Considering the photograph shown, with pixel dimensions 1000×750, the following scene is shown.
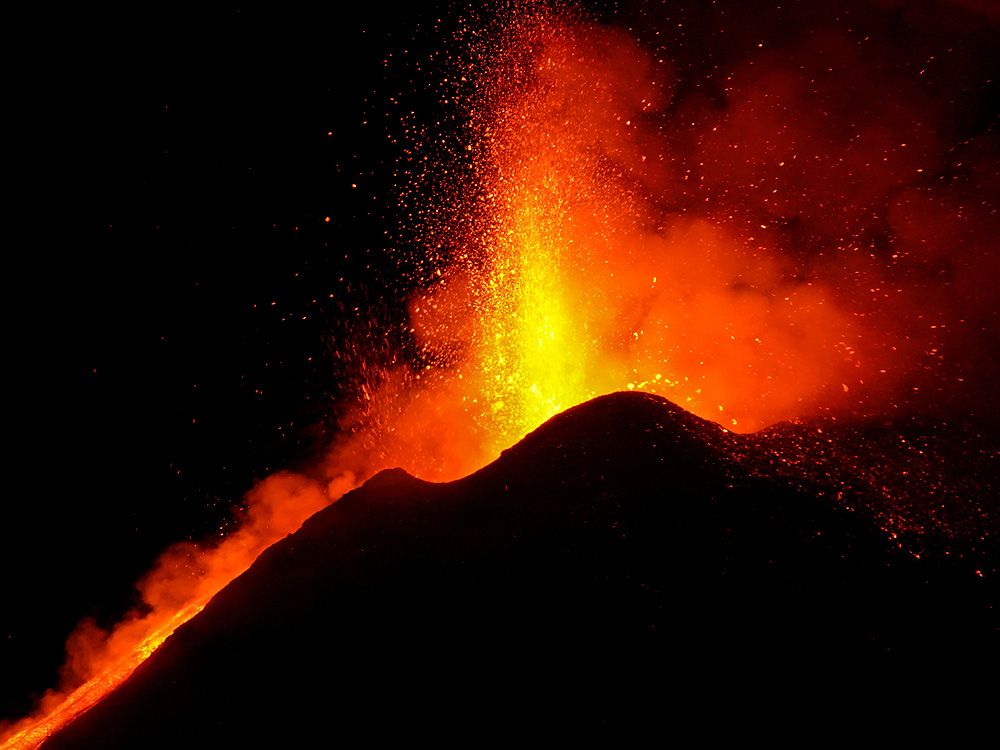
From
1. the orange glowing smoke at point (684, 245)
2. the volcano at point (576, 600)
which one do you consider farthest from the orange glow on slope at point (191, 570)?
the volcano at point (576, 600)

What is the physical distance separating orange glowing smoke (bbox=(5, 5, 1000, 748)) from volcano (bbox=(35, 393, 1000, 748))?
5.70 ft

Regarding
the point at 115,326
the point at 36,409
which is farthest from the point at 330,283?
the point at 36,409

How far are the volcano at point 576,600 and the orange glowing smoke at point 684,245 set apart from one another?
5.70ft

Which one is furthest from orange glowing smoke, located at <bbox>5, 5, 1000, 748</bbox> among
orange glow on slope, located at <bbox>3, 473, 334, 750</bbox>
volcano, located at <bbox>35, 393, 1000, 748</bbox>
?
volcano, located at <bbox>35, 393, 1000, 748</bbox>

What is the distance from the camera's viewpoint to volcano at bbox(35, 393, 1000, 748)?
82.4 inches

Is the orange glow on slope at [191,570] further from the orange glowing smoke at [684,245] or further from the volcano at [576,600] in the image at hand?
the volcano at [576,600]

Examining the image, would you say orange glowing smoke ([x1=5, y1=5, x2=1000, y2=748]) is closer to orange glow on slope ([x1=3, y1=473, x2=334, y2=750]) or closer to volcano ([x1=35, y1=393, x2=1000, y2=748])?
orange glow on slope ([x1=3, y1=473, x2=334, y2=750])

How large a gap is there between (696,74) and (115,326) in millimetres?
9732

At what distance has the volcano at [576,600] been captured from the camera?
209 centimetres

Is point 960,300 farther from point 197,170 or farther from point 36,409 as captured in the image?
point 36,409

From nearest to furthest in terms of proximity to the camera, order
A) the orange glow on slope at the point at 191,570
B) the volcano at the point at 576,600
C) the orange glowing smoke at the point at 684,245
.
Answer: the volcano at the point at 576,600 → the orange glowing smoke at the point at 684,245 → the orange glow on slope at the point at 191,570

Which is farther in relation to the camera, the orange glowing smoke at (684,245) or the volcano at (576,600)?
the orange glowing smoke at (684,245)

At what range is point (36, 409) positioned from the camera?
32.9 feet

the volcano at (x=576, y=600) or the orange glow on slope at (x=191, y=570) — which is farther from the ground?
the orange glow on slope at (x=191, y=570)
